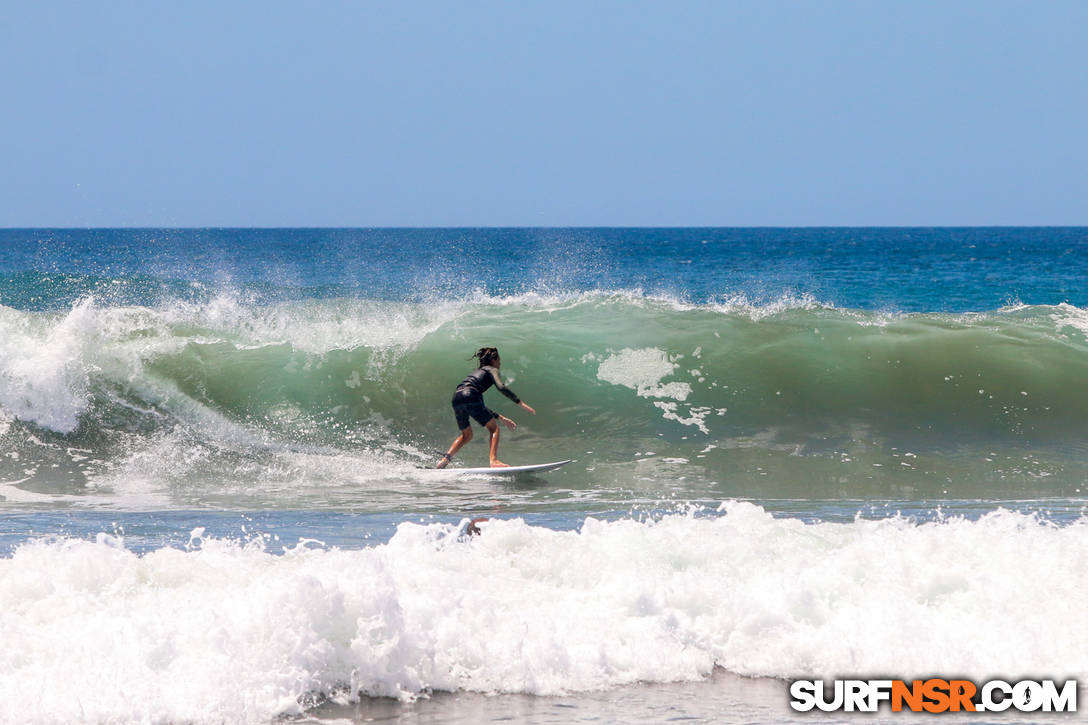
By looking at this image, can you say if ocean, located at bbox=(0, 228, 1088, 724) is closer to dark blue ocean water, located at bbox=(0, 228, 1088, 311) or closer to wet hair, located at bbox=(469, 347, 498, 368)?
wet hair, located at bbox=(469, 347, 498, 368)

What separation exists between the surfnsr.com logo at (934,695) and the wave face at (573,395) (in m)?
5.67

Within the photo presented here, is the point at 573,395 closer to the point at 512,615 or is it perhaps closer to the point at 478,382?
the point at 478,382

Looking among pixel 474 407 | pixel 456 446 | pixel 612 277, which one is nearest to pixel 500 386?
pixel 474 407

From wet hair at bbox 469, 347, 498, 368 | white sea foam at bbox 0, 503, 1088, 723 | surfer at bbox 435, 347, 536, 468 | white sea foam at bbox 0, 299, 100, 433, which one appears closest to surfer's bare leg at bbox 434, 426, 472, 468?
surfer at bbox 435, 347, 536, 468

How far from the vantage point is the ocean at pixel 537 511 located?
524 cm

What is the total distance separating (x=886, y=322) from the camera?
18.1 m

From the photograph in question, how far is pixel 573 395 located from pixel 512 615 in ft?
30.8

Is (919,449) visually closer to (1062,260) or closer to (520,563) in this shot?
(520,563)

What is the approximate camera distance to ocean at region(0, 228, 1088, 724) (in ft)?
17.2

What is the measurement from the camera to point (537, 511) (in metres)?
9.59

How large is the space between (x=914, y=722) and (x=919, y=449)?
28.6 ft

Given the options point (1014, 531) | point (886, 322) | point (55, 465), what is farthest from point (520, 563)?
point (886, 322)

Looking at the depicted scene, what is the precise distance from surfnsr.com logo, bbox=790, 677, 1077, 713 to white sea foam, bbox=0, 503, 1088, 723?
13 cm

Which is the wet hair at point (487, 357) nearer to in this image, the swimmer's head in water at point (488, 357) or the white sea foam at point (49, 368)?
the swimmer's head in water at point (488, 357)
